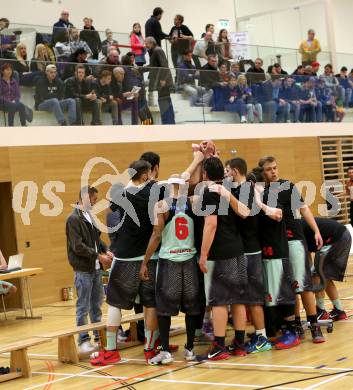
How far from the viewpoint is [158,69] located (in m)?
16.0

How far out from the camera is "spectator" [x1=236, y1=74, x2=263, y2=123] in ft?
58.0

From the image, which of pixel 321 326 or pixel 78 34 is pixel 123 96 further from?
pixel 321 326

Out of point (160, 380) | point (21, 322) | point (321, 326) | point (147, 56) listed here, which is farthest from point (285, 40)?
point (160, 380)

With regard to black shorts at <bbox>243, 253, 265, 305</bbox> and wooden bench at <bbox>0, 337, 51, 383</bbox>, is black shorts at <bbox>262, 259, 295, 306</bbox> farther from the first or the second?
wooden bench at <bbox>0, 337, 51, 383</bbox>

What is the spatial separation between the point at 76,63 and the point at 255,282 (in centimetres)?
784

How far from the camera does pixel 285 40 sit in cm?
2461

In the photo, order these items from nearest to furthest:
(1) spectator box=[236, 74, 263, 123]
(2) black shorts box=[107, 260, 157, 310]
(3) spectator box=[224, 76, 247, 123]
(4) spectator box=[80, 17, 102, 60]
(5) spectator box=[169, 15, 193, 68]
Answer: (2) black shorts box=[107, 260, 157, 310]
(4) spectator box=[80, 17, 102, 60]
(5) spectator box=[169, 15, 193, 68]
(3) spectator box=[224, 76, 247, 123]
(1) spectator box=[236, 74, 263, 123]

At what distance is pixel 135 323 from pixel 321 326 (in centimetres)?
208

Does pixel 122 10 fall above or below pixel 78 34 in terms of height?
above

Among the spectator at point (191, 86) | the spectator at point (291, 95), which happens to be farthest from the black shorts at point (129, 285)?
the spectator at point (291, 95)

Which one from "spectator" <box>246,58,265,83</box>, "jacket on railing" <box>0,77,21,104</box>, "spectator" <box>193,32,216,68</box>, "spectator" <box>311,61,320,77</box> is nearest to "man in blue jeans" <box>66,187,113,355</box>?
"jacket on railing" <box>0,77,21,104</box>

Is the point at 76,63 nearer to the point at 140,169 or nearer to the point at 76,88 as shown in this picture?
the point at 76,88

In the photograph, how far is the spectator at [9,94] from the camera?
1356cm

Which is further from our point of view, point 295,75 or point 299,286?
point 295,75
